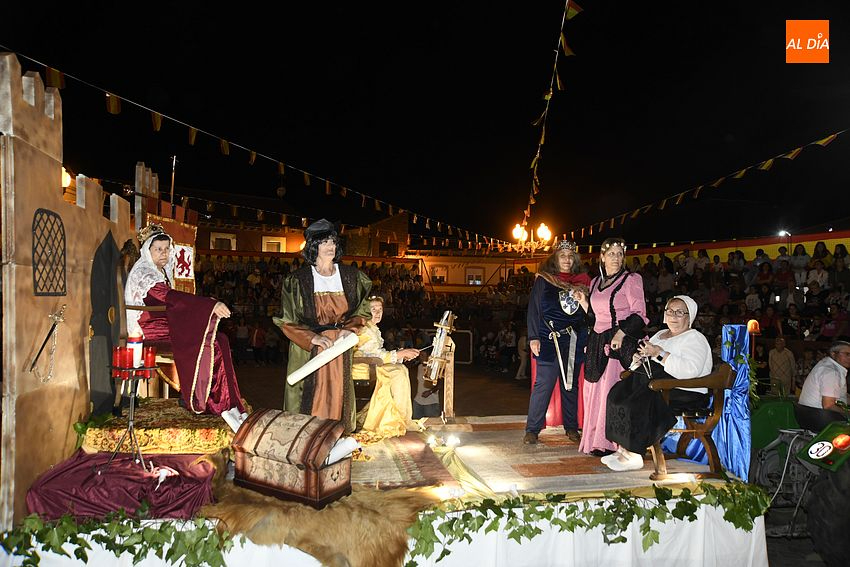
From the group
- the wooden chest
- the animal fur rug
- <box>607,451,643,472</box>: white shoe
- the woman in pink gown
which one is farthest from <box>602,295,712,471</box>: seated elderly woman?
the wooden chest

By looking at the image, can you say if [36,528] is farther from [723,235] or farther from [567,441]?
[723,235]

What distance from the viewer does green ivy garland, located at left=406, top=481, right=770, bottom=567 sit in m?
3.46

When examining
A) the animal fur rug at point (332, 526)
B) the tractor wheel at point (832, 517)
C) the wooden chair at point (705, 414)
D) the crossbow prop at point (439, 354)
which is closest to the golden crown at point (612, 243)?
the wooden chair at point (705, 414)

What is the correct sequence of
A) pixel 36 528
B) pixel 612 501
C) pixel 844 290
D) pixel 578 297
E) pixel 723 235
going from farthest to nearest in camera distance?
pixel 723 235, pixel 844 290, pixel 578 297, pixel 612 501, pixel 36 528

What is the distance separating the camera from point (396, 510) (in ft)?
11.4

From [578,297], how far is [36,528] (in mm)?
4198

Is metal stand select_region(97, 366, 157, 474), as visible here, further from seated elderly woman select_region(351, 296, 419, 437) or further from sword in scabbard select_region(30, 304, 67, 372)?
seated elderly woman select_region(351, 296, 419, 437)

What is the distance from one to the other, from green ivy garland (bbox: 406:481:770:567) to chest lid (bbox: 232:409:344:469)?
712 mm

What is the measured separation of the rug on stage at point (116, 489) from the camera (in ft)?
11.2

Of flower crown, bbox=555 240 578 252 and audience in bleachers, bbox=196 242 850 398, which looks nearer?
flower crown, bbox=555 240 578 252

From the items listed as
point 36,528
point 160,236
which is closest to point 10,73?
point 160,236

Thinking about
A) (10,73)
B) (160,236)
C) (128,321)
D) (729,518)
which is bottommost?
(729,518)

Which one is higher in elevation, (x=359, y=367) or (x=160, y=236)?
(x=160, y=236)

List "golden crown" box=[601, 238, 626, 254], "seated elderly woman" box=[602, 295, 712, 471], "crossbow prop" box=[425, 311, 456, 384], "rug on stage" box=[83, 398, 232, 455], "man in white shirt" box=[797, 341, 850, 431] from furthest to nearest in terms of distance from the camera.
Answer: "crossbow prop" box=[425, 311, 456, 384] → "man in white shirt" box=[797, 341, 850, 431] → "golden crown" box=[601, 238, 626, 254] → "seated elderly woman" box=[602, 295, 712, 471] → "rug on stage" box=[83, 398, 232, 455]
